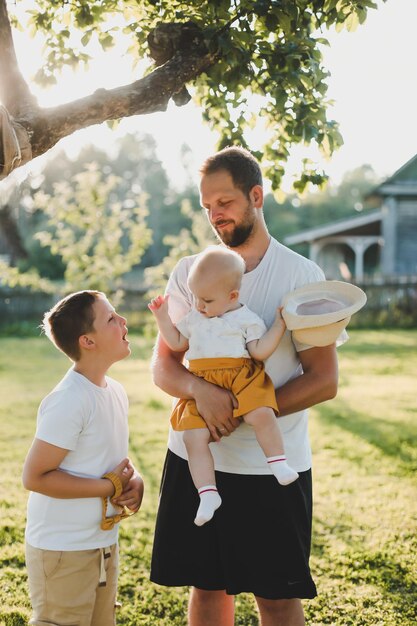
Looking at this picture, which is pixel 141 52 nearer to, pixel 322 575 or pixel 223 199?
pixel 223 199

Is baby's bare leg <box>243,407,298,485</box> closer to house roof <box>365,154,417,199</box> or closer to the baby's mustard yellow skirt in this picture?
the baby's mustard yellow skirt

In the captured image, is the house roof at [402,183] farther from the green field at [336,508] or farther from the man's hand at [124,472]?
the man's hand at [124,472]

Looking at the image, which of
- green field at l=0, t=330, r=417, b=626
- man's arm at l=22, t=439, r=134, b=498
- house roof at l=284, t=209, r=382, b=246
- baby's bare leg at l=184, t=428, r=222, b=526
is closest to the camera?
man's arm at l=22, t=439, r=134, b=498

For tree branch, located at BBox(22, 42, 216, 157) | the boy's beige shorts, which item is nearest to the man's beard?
tree branch, located at BBox(22, 42, 216, 157)

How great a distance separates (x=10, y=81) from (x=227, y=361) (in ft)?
4.56

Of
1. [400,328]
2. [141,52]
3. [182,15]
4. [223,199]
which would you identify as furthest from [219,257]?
[400,328]

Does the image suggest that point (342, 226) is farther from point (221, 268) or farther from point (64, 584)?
point (64, 584)

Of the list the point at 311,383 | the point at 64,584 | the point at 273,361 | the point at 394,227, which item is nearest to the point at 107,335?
the point at 273,361

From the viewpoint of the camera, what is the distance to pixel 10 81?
2719 mm

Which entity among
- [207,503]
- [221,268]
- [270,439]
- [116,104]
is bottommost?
[207,503]

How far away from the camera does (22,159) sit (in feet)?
8.33

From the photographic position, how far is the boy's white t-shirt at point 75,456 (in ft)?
7.98

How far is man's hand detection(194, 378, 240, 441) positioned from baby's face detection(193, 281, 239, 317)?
0.94ft

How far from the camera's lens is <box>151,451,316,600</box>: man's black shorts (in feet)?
8.45
